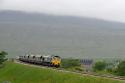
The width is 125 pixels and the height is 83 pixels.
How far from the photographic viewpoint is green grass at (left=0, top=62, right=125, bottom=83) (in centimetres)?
5914

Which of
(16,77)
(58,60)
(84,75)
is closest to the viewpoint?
(84,75)

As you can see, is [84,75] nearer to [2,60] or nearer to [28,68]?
[28,68]

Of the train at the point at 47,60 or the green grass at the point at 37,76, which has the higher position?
the train at the point at 47,60

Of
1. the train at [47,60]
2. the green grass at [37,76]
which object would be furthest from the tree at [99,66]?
the green grass at [37,76]

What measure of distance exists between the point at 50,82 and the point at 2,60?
30.3 metres

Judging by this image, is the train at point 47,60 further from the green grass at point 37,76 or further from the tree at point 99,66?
the tree at point 99,66

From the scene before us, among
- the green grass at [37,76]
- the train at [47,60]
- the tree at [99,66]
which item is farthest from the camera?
the tree at [99,66]

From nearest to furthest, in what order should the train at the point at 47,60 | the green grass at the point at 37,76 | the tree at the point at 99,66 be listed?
the green grass at the point at 37,76
the train at the point at 47,60
the tree at the point at 99,66

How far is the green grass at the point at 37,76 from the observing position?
59.1 m

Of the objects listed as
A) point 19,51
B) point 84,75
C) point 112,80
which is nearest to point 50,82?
point 84,75

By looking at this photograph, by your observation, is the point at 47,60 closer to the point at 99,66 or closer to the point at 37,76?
the point at 99,66

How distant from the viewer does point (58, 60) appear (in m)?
81.0

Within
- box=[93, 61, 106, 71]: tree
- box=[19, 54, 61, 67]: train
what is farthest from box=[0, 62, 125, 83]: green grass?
box=[93, 61, 106, 71]: tree

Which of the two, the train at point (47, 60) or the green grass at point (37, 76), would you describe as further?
the train at point (47, 60)
